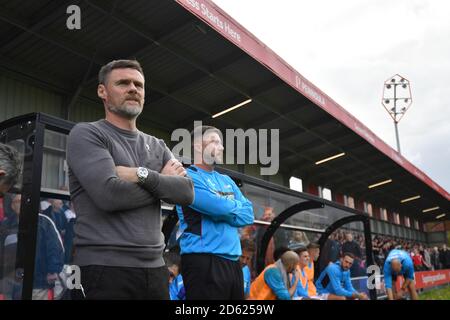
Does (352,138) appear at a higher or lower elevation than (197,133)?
higher

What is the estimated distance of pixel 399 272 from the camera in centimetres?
938

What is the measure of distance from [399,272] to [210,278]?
294 inches

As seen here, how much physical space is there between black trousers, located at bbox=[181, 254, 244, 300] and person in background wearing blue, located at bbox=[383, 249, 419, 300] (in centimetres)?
677

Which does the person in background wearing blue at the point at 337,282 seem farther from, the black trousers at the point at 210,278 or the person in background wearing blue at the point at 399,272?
the black trousers at the point at 210,278

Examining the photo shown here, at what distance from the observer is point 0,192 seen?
8.55 feet

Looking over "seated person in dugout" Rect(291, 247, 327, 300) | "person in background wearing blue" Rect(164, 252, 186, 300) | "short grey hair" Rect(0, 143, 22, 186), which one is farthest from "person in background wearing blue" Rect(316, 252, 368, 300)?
"short grey hair" Rect(0, 143, 22, 186)

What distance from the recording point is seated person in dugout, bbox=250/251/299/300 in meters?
5.47

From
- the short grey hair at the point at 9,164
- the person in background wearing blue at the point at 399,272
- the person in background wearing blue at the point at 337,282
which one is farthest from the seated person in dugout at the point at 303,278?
the short grey hair at the point at 9,164

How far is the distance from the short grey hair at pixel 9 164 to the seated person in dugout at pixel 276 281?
11.8ft

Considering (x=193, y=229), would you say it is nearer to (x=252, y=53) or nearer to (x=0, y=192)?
(x=0, y=192)

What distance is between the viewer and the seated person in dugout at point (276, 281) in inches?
215

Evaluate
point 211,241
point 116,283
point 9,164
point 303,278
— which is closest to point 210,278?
point 211,241

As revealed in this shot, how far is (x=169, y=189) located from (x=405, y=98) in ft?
91.4
